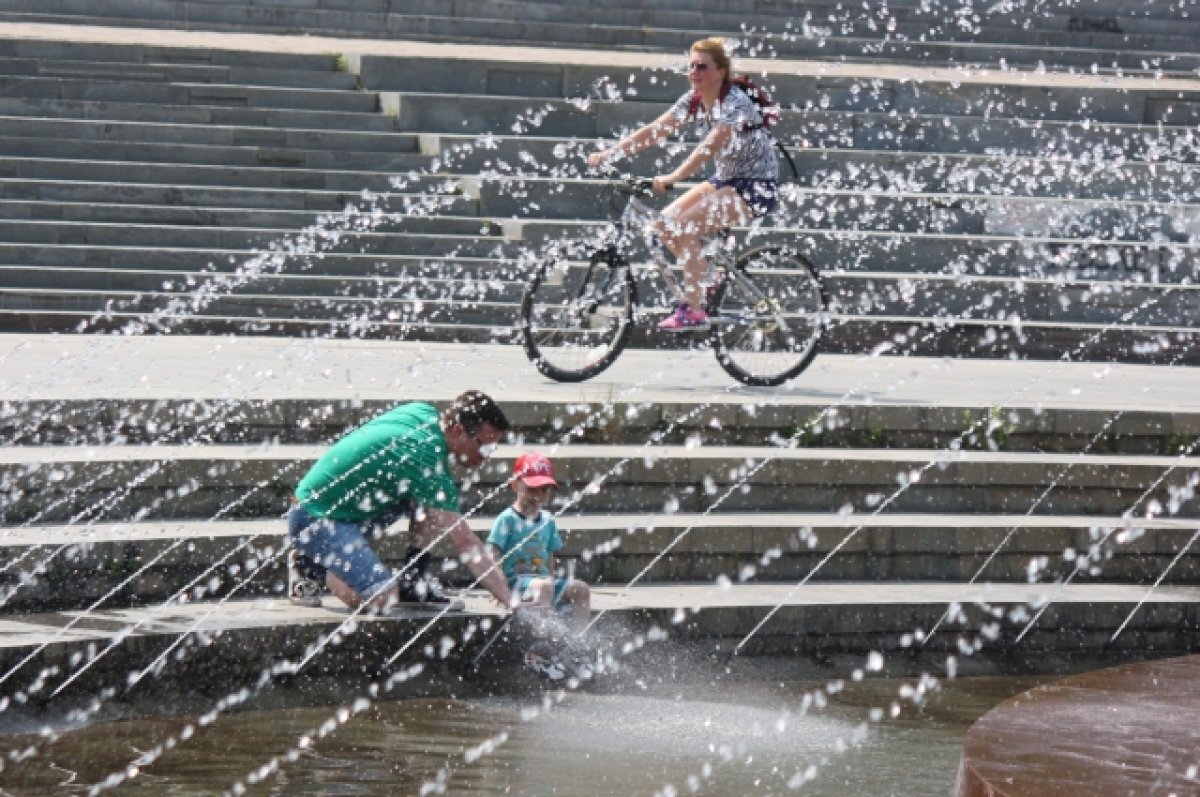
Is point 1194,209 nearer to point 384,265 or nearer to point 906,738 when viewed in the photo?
point 384,265

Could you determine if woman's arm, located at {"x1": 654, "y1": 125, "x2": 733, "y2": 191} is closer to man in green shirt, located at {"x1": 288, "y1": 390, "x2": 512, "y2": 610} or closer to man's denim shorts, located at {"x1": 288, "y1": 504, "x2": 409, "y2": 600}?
man in green shirt, located at {"x1": 288, "y1": 390, "x2": 512, "y2": 610}

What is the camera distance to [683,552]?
859 cm

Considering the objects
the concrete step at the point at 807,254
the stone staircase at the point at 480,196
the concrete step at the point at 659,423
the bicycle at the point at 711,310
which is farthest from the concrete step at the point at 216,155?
the concrete step at the point at 659,423

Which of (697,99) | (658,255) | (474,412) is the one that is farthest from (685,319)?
(474,412)

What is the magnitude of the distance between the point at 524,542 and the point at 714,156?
133 inches

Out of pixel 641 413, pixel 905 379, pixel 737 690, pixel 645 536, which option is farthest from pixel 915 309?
pixel 737 690

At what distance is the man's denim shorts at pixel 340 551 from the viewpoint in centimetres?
751

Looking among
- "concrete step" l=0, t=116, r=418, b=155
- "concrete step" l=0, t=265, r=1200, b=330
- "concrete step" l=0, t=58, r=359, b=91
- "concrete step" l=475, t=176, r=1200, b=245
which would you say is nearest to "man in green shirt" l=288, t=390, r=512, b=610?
"concrete step" l=0, t=265, r=1200, b=330

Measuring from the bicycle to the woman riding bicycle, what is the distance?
0.14 m

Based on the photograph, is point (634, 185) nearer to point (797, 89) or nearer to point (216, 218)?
point (216, 218)

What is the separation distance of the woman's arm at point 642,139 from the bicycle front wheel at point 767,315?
2.57 feet

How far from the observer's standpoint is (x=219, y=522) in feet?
27.2

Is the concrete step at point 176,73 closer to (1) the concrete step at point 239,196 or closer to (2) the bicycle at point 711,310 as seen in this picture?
(1) the concrete step at point 239,196

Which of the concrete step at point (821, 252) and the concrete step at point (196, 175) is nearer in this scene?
the concrete step at point (821, 252)
